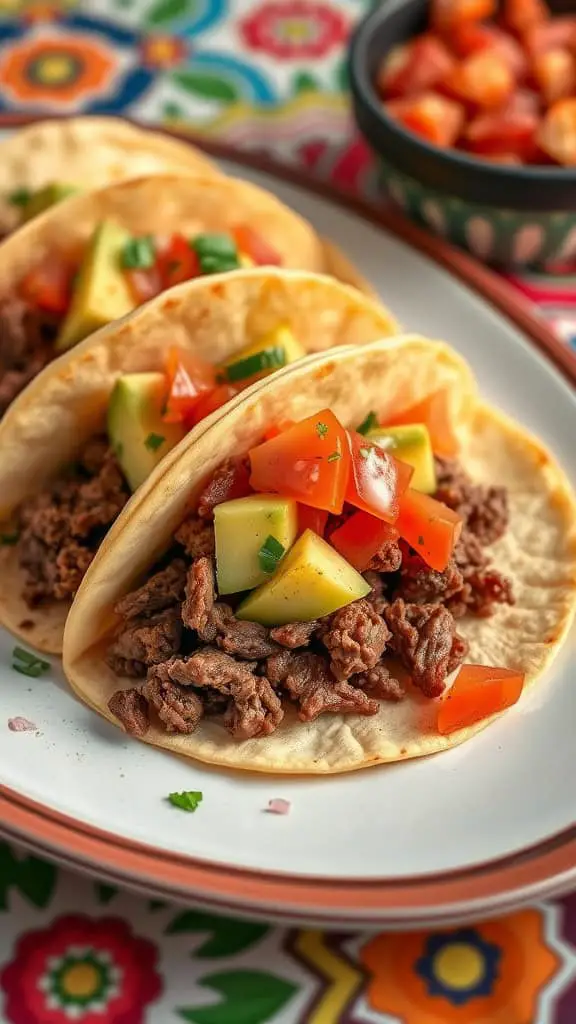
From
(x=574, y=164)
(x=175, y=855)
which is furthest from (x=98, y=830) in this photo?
(x=574, y=164)

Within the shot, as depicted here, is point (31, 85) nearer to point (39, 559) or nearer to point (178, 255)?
point (178, 255)

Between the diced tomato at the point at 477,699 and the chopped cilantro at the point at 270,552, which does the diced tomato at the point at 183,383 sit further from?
the diced tomato at the point at 477,699

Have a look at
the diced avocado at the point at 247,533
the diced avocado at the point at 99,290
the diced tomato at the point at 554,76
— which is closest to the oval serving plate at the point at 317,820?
the diced avocado at the point at 247,533

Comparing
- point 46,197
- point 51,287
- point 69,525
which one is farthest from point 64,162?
point 69,525

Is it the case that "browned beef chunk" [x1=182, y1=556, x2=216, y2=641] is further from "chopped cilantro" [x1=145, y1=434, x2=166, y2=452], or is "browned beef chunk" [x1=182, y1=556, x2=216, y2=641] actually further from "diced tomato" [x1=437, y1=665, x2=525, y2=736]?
"diced tomato" [x1=437, y1=665, x2=525, y2=736]

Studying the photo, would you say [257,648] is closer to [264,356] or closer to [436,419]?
[264,356]
